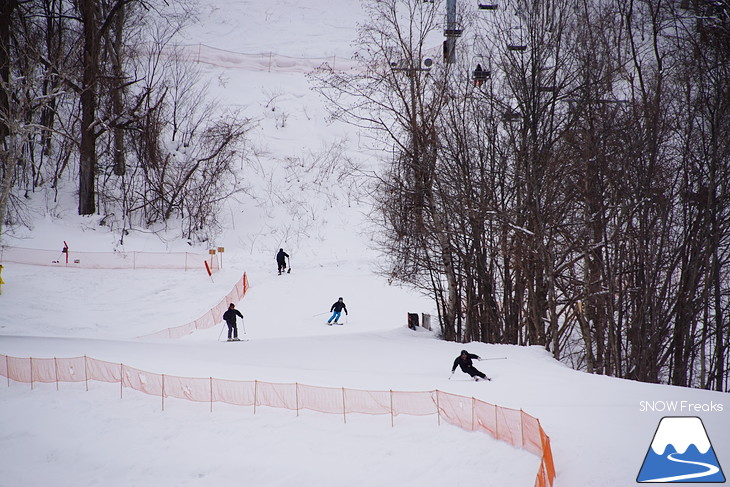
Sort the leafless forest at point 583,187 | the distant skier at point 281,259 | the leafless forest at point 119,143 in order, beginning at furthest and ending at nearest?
the leafless forest at point 119,143
the distant skier at point 281,259
the leafless forest at point 583,187

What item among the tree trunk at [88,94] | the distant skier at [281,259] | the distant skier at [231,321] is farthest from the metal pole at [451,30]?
the tree trunk at [88,94]

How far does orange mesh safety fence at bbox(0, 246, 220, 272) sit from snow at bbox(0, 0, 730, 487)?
3.08 feet

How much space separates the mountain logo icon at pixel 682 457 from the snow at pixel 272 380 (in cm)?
27

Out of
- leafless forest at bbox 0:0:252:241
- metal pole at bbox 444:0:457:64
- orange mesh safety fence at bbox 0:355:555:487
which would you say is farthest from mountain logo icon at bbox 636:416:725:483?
leafless forest at bbox 0:0:252:241

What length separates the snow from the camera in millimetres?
12750

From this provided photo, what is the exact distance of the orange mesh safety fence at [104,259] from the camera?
32.7 m

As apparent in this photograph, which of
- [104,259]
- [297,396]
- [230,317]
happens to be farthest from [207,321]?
[297,396]

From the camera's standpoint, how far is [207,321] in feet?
87.3

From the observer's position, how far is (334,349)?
2128 centimetres

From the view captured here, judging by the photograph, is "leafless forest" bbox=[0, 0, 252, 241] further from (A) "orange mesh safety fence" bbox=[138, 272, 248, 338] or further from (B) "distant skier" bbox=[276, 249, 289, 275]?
(A) "orange mesh safety fence" bbox=[138, 272, 248, 338]

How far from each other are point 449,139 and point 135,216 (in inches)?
1066

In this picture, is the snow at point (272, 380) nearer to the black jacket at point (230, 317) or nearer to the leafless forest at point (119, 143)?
the black jacket at point (230, 317)

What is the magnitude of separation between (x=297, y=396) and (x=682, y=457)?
29.0 feet

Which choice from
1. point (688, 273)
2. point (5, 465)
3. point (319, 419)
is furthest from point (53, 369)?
point (688, 273)
